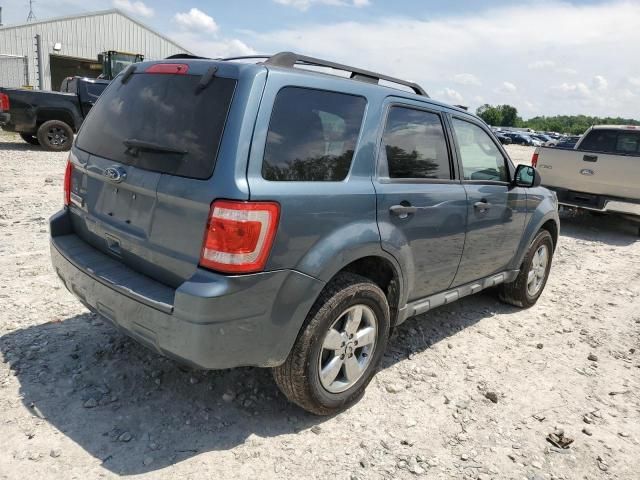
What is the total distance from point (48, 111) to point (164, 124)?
11.5 m

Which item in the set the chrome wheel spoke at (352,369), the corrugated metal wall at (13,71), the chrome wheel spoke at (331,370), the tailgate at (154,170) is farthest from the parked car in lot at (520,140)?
the tailgate at (154,170)

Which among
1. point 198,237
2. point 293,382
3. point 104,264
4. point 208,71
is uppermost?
point 208,71

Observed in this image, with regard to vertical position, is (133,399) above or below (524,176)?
below

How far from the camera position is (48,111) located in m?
12.3

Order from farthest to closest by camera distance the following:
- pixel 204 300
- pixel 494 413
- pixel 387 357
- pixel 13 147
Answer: pixel 13 147 → pixel 387 357 → pixel 494 413 → pixel 204 300

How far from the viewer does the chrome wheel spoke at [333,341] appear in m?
2.82

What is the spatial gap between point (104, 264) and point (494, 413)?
2.52 meters

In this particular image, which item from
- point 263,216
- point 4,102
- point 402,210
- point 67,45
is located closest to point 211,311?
point 263,216

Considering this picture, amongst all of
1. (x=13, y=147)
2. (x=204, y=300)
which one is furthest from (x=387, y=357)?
(x=13, y=147)

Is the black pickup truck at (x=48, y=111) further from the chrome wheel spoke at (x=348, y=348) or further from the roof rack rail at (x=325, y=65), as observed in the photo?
the chrome wheel spoke at (x=348, y=348)

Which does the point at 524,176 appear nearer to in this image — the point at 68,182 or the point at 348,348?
the point at 348,348

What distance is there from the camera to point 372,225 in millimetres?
2889

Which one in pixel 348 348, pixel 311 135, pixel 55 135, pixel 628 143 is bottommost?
pixel 348 348

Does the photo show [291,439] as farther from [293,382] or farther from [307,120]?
[307,120]
